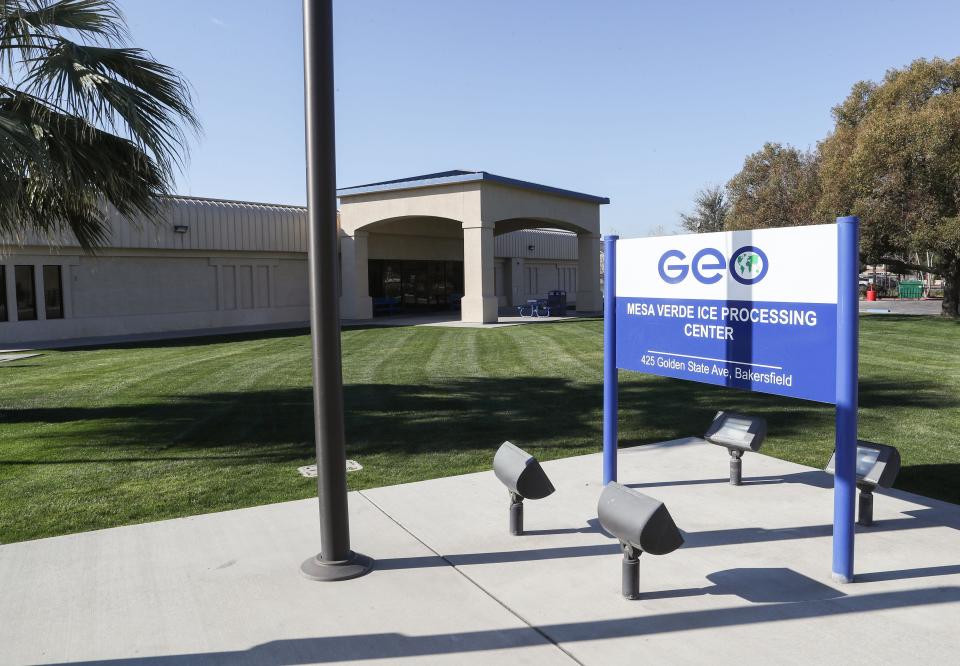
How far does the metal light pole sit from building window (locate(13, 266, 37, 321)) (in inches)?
838

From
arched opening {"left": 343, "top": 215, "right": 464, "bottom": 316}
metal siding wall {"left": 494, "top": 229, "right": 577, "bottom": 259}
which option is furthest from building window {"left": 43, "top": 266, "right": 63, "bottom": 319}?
metal siding wall {"left": 494, "top": 229, "right": 577, "bottom": 259}

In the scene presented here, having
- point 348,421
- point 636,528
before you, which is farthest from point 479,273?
point 636,528

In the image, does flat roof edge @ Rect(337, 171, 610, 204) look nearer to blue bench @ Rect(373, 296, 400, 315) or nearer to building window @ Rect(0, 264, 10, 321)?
blue bench @ Rect(373, 296, 400, 315)

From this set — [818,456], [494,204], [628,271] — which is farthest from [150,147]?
[494,204]

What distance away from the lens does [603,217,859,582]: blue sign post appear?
14.4 ft

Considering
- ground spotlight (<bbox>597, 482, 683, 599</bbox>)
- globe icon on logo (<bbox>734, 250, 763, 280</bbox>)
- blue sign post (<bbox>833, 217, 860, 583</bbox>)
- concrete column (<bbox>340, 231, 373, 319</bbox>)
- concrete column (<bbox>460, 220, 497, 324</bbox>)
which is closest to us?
ground spotlight (<bbox>597, 482, 683, 599</bbox>)

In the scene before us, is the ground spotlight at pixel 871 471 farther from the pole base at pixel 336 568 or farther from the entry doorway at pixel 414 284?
the entry doorway at pixel 414 284

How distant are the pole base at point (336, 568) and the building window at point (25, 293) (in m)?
21.3

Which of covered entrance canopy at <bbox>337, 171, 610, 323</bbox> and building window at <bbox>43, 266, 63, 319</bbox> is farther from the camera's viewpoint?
covered entrance canopy at <bbox>337, 171, 610, 323</bbox>

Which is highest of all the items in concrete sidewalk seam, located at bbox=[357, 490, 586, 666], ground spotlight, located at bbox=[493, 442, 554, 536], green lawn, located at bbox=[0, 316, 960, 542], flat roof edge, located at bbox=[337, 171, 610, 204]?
flat roof edge, located at bbox=[337, 171, 610, 204]

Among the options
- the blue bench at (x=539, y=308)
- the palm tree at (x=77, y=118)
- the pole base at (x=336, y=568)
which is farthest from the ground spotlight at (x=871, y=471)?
the blue bench at (x=539, y=308)

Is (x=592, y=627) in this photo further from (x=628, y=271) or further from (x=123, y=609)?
(x=628, y=271)

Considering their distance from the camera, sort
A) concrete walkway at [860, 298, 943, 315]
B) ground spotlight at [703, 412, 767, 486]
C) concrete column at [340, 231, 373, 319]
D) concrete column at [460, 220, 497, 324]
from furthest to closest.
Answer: concrete walkway at [860, 298, 943, 315] → concrete column at [340, 231, 373, 319] → concrete column at [460, 220, 497, 324] → ground spotlight at [703, 412, 767, 486]

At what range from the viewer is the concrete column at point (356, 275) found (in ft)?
98.4
